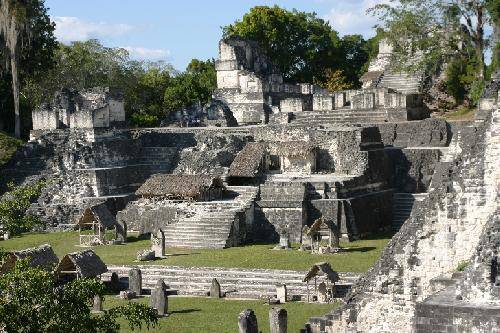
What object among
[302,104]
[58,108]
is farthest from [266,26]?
[58,108]

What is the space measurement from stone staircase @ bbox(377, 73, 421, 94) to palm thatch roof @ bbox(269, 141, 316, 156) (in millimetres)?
10181

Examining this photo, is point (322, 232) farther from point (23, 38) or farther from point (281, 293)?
point (23, 38)

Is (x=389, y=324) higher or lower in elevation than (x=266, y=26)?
lower

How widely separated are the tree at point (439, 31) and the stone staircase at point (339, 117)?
14.3 ft

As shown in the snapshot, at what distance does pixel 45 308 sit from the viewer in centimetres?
1292

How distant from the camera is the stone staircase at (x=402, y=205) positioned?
3306 cm

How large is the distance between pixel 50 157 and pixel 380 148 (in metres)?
12.5

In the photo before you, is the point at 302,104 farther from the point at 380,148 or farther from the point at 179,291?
the point at 179,291

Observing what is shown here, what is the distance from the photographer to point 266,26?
5744 centimetres

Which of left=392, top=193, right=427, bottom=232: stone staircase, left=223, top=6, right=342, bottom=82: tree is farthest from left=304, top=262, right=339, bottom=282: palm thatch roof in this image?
left=223, top=6, right=342, bottom=82: tree

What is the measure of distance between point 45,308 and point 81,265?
35.5 ft

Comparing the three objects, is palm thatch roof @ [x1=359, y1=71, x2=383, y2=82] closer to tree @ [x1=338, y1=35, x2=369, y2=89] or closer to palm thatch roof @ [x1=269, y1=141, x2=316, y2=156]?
tree @ [x1=338, y1=35, x2=369, y2=89]

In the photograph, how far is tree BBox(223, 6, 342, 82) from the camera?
57.4 metres

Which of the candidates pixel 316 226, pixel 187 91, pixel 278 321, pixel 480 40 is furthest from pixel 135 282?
pixel 187 91
